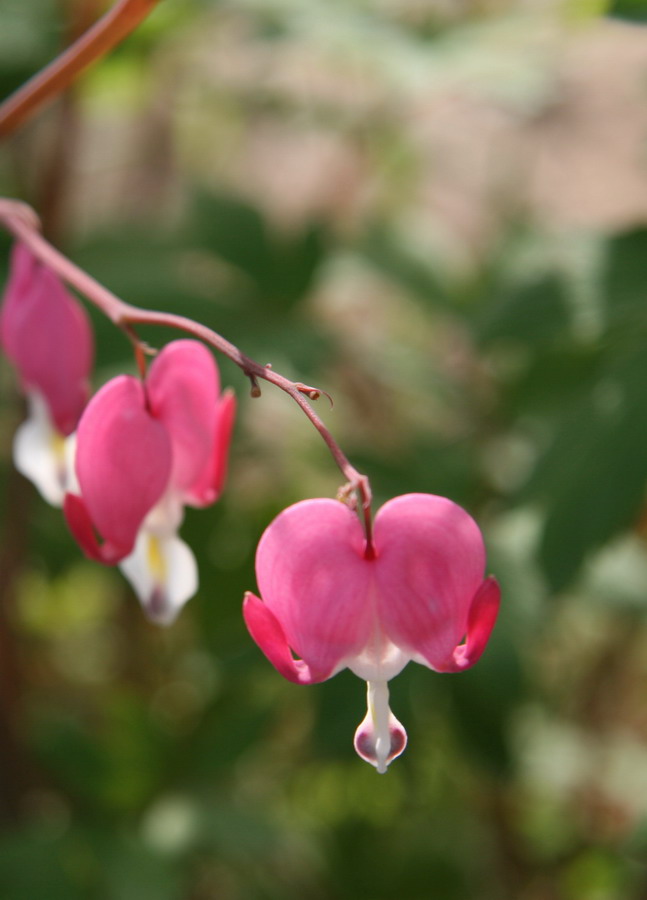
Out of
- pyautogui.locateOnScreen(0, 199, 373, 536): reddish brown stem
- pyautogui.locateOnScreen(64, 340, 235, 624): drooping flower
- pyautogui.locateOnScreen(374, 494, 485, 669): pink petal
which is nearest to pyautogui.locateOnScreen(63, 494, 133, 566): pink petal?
pyautogui.locateOnScreen(64, 340, 235, 624): drooping flower

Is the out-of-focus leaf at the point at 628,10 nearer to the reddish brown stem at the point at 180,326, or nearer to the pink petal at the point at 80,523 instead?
the reddish brown stem at the point at 180,326

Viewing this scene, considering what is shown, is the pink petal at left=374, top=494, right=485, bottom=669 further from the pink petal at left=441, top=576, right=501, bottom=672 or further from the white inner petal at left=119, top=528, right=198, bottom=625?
the white inner petal at left=119, top=528, right=198, bottom=625

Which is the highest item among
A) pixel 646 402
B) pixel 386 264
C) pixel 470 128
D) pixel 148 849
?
pixel 646 402

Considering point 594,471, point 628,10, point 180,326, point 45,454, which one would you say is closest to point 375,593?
point 180,326

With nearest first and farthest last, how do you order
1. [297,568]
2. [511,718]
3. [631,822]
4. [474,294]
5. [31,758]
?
[297,568] → [511,718] → [31,758] → [474,294] → [631,822]

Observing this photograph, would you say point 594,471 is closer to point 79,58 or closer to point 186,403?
point 186,403

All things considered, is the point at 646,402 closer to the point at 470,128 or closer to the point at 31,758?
the point at 31,758

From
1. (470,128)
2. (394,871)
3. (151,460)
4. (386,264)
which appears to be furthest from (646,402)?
(470,128)
